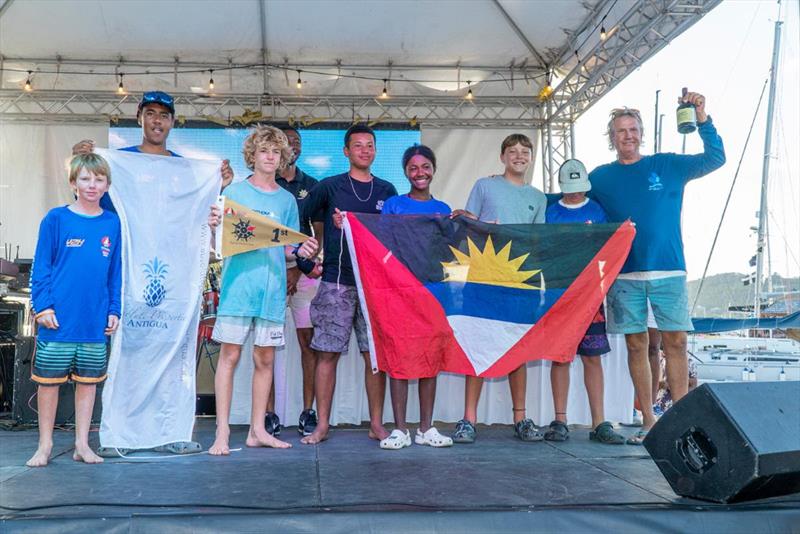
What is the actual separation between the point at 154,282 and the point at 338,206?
1.13 metres

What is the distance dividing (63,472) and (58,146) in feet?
22.8

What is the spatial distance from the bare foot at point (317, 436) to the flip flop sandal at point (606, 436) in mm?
1616

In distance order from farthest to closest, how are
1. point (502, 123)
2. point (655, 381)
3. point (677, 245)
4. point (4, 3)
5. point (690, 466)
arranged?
point (502, 123), point (4, 3), point (655, 381), point (677, 245), point (690, 466)

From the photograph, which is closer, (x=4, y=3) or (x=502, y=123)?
(x=4, y=3)

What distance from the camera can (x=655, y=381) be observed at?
15.9ft

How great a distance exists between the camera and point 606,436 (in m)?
3.80

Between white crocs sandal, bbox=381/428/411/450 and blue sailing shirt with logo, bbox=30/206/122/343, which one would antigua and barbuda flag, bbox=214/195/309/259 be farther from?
white crocs sandal, bbox=381/428/411/450

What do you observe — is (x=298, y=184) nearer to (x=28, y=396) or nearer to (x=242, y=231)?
(x=242, y=231)

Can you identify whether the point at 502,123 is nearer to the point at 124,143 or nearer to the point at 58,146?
the point at 124,143

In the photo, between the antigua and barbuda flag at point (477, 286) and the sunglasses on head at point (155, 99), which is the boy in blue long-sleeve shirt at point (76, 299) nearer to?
the sunglasses on head at point (155, 99)

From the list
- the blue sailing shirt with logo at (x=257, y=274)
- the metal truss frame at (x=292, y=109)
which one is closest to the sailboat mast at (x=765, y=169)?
the metal truss frame at (x=292, y=109)

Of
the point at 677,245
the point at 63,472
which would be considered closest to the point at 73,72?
the point at 63,472

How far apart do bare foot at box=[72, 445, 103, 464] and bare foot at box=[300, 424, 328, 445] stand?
1.08 m

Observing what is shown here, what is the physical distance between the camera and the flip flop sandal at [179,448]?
3285 millimetres
